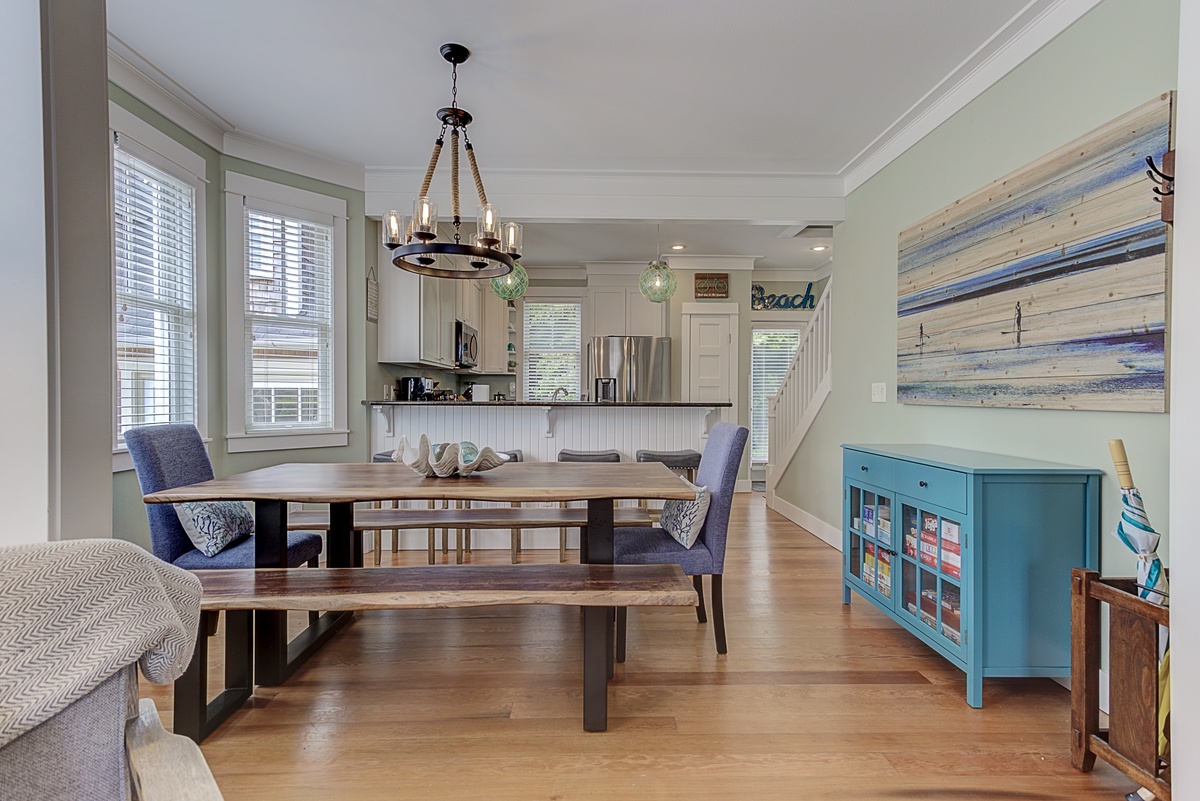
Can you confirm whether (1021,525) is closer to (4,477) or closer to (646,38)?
(646,38)

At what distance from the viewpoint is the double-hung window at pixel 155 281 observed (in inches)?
111

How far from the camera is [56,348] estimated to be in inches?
39.6

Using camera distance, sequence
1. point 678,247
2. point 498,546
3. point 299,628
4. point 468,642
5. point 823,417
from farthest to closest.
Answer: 1. point 678,247
2. point 823,417
3. point 498,546
4. point 299,628
5. point 468,642

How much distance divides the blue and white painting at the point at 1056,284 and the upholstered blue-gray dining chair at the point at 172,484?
3074mm

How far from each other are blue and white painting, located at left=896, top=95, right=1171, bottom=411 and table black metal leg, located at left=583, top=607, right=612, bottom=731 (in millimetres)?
1828

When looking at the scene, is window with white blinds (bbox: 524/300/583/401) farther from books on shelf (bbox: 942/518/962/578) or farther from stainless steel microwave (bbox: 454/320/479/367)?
books on shelf (bbox: 942/518/962/578)

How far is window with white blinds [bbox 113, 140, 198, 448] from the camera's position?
9.30ft

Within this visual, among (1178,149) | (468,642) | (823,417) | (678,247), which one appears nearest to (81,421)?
(468,642)

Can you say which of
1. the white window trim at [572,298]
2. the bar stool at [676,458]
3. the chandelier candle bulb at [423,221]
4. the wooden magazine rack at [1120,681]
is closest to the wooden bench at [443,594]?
the wooden magazine rack at [1120,681]

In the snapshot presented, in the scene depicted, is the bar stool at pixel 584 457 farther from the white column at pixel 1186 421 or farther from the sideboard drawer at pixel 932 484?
the white column at pixel 1186 421

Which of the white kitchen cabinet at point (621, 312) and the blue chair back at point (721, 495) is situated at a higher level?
the white kitchen cabinet at point (621, 312)

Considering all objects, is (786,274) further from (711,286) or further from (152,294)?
(152,294)

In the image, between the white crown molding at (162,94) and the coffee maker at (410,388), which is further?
the coffee maker at (410,388)

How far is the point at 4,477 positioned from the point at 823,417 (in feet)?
14.3
